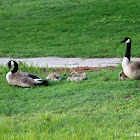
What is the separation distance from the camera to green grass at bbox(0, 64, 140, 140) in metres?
5.86

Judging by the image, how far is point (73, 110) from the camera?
7.32 m

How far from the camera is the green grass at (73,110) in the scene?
5.86 metres

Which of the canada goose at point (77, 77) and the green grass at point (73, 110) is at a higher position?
the canada goose at point (77, 77)

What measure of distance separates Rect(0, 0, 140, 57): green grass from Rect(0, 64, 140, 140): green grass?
5.19 m

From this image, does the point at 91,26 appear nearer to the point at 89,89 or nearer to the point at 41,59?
the point at 41,59

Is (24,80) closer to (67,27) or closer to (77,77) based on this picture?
(77,77)

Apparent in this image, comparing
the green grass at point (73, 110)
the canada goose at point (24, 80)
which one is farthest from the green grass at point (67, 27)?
the green grass at point (73, 110)

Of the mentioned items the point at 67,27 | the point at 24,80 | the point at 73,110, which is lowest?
the point at 73,110

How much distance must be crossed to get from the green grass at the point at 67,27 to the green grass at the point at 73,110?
5192 millimetres

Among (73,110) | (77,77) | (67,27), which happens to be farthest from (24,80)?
(67,27)

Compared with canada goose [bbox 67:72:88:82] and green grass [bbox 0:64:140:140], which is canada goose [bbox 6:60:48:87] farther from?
canada goose [bbox 67:72:88:82]

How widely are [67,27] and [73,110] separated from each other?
1262 centimetres

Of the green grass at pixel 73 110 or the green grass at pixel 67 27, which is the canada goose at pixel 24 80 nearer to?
the green grass at pixel 73 110

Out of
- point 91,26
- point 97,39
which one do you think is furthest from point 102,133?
point 91,26
